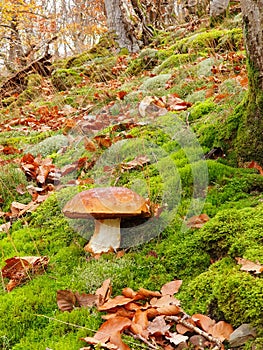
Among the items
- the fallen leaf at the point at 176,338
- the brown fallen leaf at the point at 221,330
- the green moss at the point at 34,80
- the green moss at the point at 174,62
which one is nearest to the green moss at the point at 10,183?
the fallen leaf at the point at 176,338

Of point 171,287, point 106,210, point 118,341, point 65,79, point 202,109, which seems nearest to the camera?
point 118,341

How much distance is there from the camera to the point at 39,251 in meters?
3.23

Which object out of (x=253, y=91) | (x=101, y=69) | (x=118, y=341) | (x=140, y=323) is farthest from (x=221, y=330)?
(x=101, y=69)

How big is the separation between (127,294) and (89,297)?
0.85 feet

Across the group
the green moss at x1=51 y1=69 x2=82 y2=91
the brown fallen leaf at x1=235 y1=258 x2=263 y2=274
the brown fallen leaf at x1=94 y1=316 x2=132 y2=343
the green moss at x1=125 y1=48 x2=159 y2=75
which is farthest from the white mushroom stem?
the green moss at x1=51 y1=69 x2=82 y2=91

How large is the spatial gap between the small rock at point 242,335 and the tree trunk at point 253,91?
194 centimetres

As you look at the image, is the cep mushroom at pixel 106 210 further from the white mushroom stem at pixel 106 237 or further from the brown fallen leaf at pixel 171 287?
the brown fallen leaf at pixel 171 287

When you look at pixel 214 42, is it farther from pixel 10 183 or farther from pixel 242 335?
pixel 242 335

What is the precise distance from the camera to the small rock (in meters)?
1.93

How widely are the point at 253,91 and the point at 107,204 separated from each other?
187 centimetres

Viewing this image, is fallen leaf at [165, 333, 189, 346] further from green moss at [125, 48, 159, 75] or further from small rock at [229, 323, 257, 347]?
green moss at [125, 48, 159, 75]

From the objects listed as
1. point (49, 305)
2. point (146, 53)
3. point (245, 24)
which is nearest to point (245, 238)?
point (49, 305)

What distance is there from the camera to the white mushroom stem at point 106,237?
3.00 m

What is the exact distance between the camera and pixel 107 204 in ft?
9.20
